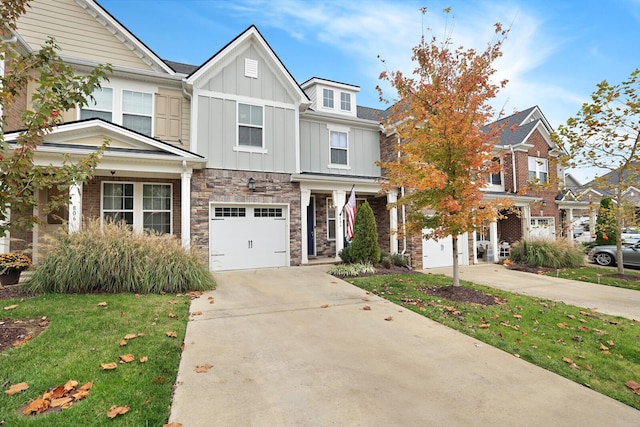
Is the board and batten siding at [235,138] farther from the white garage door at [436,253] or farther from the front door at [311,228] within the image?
the white garage door at [436,253]

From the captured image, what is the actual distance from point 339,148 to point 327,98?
8.82 feet

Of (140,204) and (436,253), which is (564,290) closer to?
(436,253)

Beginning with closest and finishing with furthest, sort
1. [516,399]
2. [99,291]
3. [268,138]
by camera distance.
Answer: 1. [516,399]
2. [99,291]
3. [268,138]

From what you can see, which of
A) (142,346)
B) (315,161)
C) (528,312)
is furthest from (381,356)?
(315,161)

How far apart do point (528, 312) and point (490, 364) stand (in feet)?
10.3

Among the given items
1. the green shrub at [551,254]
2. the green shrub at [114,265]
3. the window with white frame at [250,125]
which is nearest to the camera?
the green shrub at [114,265]

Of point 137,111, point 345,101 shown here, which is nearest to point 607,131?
point 345,101

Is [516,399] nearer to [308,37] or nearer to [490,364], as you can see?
[490,364]

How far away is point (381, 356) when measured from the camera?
4094mm

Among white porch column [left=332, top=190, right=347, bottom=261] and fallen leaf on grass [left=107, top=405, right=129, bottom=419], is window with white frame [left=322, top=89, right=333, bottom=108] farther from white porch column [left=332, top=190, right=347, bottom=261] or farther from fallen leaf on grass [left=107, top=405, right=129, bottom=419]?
fallen leaf on grass [left=107, top=405, right=129, bottom=419]

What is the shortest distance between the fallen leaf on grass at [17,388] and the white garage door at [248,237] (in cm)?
729

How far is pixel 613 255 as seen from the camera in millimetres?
13891

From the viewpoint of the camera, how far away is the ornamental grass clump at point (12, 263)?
22.8 ft

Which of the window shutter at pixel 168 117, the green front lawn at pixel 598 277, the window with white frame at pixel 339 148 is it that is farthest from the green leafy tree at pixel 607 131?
the window shutter at pixel 168 117
